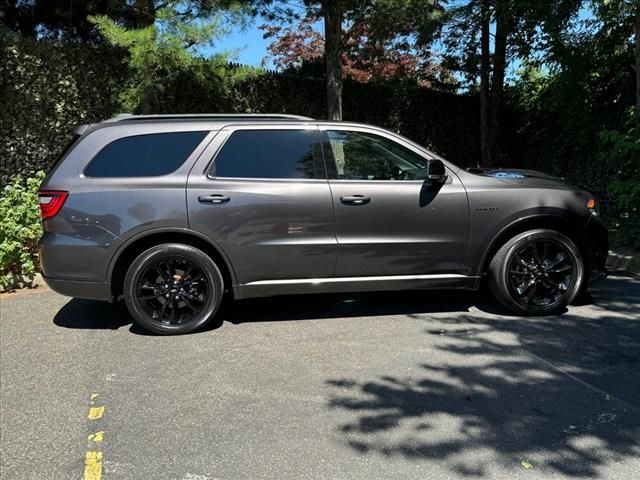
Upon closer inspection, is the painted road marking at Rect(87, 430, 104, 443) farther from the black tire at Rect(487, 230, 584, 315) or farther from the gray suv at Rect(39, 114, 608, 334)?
the black tire at Rect(487, 230, 584, 315)

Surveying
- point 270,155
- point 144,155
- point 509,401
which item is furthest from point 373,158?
point 509,401

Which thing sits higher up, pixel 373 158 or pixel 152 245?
pixel 373 158

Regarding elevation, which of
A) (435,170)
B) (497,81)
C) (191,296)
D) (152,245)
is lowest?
(191,296)

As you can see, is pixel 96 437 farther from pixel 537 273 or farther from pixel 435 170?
pixel 537 273

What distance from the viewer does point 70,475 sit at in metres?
2.80

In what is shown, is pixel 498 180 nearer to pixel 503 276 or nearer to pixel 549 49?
pixel 503 276

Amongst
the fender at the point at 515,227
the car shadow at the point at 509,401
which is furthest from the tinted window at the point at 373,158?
the car shadow at the point at 509,401

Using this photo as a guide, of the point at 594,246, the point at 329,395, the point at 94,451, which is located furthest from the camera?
the point at 594,246

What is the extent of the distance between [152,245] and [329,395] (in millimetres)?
2047

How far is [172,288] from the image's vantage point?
184 inches

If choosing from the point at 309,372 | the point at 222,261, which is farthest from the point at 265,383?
the point at 222,261

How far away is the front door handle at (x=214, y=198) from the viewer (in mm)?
4574

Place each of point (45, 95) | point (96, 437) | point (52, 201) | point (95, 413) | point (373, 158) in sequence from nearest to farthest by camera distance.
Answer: point (96, 437) < point (95, 413) < point (52, 201) < point (373, 158) < point (45, 95)

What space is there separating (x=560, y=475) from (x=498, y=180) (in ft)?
9.34
